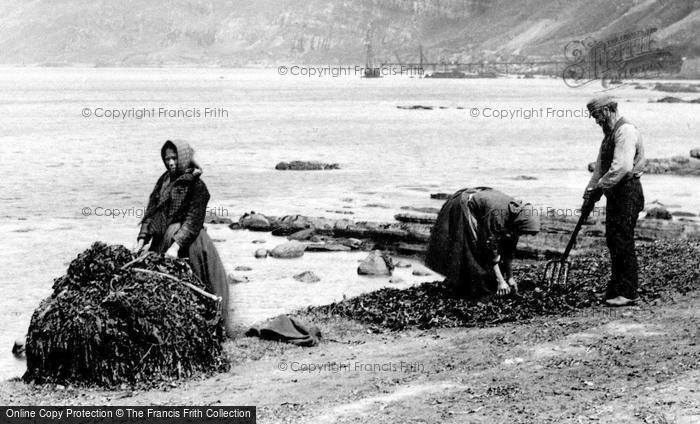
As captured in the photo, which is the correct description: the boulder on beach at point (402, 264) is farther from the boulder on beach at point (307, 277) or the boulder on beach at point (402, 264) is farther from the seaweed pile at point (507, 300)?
the seaweed pile at point (507, 300)

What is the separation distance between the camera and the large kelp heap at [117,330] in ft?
27.3

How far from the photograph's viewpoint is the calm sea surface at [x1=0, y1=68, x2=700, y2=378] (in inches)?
611

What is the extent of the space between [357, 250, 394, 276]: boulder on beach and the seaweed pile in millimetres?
3090

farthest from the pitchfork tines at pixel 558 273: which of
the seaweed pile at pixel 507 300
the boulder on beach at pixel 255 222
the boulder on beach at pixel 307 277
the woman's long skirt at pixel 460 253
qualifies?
the boulder on beach at pixel 255 222

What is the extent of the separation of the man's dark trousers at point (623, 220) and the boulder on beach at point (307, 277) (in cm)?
580

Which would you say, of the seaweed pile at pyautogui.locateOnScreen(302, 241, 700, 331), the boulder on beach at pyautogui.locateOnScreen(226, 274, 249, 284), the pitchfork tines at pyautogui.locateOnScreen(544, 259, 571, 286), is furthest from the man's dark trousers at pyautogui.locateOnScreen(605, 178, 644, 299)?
the boulder on beach at pyautogui.locateOnScreen(226, 274, 249, 284)

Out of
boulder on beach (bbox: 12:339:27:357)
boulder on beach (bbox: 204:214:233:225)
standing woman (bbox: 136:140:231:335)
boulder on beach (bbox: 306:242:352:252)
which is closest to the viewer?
standing woman (bbox: 136:140:231:335)

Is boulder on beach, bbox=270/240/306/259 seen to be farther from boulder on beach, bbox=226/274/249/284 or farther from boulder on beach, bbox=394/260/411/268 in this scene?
boulder on beach, bbox=394/260/411/268

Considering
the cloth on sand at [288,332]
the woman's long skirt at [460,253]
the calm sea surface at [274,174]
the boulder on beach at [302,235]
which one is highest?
the woman's long skirt at [460,253]

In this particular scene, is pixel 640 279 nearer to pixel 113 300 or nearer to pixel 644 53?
pixel 113 300

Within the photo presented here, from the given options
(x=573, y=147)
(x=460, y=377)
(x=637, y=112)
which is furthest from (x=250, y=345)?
(x=637, y=112)

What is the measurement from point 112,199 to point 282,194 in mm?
4457

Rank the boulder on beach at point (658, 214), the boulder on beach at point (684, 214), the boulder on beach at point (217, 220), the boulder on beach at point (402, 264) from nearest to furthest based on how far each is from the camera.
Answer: the boulder on beach at point (402, 264)
the boulder on beach at point (658, 214)
the boulder on beach at point (684, 214)
the boulder on beach at point (217, 220)

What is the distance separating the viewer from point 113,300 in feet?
27.6
